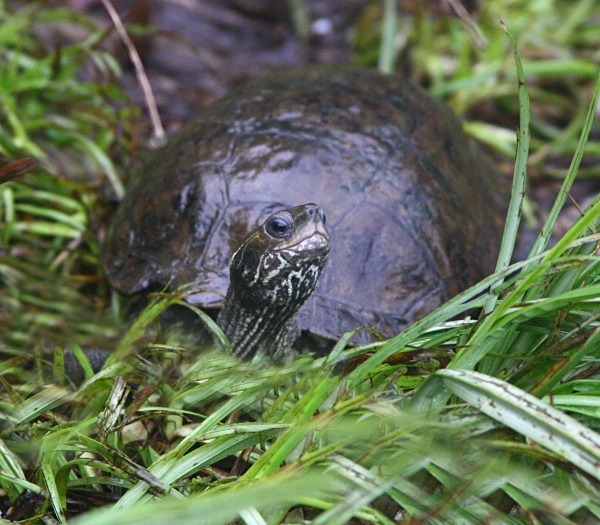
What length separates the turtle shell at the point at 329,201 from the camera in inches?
96.7

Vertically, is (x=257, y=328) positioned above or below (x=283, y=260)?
below

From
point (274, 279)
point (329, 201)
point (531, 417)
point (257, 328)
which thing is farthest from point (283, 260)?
point (531, 417)

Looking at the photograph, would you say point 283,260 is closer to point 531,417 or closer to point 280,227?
point 280,227

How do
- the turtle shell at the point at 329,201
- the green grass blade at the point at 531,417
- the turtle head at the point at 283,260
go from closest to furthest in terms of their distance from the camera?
the green grass blade at the point at 531,417 → the turtle head at the point at 283,260 → the turtle shell at the point at 329,201

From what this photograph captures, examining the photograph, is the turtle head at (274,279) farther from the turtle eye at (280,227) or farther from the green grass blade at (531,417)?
the green grass blade at (531,417)

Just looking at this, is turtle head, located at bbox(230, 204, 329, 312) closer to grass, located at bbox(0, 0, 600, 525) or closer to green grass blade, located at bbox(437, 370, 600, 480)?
grass, located at bbox(0, 0, 600, 525)

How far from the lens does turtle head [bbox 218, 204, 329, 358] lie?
2.08 metres

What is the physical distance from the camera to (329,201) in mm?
2525

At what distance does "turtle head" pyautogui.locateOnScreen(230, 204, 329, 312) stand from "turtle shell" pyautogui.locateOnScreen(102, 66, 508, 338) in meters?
0.18

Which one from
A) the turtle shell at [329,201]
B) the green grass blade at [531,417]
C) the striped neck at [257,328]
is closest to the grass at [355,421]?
the green grass blade at [531,417]

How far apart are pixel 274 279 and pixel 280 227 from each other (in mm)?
178

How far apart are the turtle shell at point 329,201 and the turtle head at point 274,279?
9 cm

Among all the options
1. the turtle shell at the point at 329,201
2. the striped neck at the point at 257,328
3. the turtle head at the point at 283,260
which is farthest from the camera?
the turtle shell at the point at 329,201

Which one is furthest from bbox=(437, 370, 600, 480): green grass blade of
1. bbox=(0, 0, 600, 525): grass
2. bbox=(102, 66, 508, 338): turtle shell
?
bbox=(102, 66, 508, 338): turtle shell
